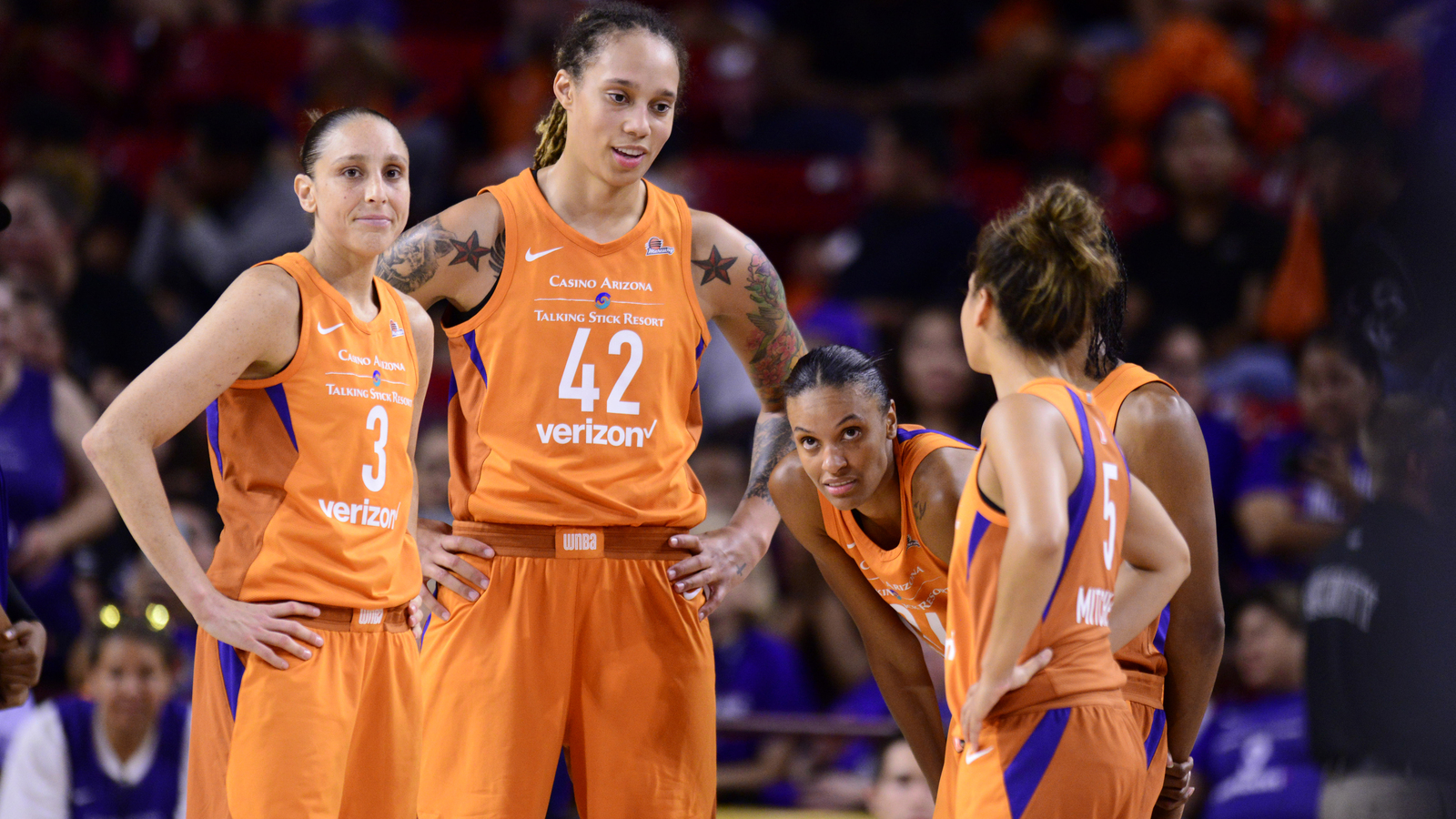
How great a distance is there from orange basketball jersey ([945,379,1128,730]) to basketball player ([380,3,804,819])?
948mm

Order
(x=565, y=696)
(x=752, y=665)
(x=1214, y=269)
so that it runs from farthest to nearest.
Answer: (x=1214, y=269)
(x=752, y=665)
(x=565, y=696)

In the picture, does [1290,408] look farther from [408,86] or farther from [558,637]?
[408,86]

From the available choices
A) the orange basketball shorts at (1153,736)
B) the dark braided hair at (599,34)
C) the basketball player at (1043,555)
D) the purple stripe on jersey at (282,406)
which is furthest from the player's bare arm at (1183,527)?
the purple stripe on jersey at (282,406)

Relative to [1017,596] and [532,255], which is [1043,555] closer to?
[1017,596]

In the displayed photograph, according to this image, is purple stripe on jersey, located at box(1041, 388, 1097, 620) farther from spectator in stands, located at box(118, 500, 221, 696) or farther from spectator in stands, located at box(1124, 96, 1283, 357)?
spectator in stands, located at box(1124, 96, 1283, 357)

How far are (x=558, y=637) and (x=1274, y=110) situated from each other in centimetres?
697

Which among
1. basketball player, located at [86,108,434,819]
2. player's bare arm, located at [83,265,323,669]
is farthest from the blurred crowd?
player's bare arm, located at [83,265,323,669]

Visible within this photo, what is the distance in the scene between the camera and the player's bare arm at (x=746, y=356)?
3914 mm

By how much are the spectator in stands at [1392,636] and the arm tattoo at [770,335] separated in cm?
218

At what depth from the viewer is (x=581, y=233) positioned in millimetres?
3814

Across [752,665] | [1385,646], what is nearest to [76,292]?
[752,665]

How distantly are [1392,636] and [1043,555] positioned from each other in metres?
2.56

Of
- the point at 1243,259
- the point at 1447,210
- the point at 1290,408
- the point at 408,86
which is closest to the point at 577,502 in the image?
the point at 1447,210

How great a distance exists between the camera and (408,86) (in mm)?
9703
